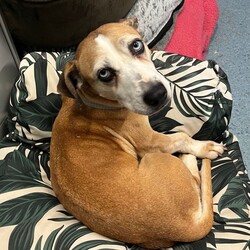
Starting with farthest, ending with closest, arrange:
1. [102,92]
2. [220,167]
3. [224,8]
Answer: [224,8] < [220,167] < [102,92]

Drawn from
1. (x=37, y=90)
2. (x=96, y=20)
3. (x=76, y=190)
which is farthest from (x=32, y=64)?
(x=76, y=190)

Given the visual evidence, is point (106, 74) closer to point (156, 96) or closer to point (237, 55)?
point (156, 96)

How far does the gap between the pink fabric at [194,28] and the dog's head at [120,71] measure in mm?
933

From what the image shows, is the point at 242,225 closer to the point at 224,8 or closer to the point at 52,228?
the point at 52,228

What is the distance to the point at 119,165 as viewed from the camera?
1643 millimetres

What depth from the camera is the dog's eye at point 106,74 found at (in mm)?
1569

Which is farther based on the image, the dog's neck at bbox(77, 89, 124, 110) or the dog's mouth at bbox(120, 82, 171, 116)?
the dog's neck at bbox(77, 89, 124, 110)

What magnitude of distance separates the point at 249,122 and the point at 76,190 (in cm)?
119

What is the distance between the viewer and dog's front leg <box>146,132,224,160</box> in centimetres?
186

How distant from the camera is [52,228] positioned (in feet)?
5.50

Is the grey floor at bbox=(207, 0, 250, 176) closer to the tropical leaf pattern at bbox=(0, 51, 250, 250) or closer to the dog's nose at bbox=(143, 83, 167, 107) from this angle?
the tropical leaf pattern at bbox=(0, 51, 250, 250)

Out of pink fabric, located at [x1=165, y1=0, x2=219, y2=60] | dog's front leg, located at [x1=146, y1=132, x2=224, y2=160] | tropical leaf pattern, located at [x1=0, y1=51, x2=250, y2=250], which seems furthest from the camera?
pink fabric, located at [x1=165, y1=0, x2=219, y2=60]

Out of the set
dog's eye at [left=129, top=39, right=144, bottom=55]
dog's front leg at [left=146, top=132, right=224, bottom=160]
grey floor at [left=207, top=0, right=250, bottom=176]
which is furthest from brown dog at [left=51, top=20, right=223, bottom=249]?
grey floor at [left=207, top=0, right=250, bottom=176]

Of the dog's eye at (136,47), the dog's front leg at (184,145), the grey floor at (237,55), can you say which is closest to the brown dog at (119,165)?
the dog's eye at (136,47)
